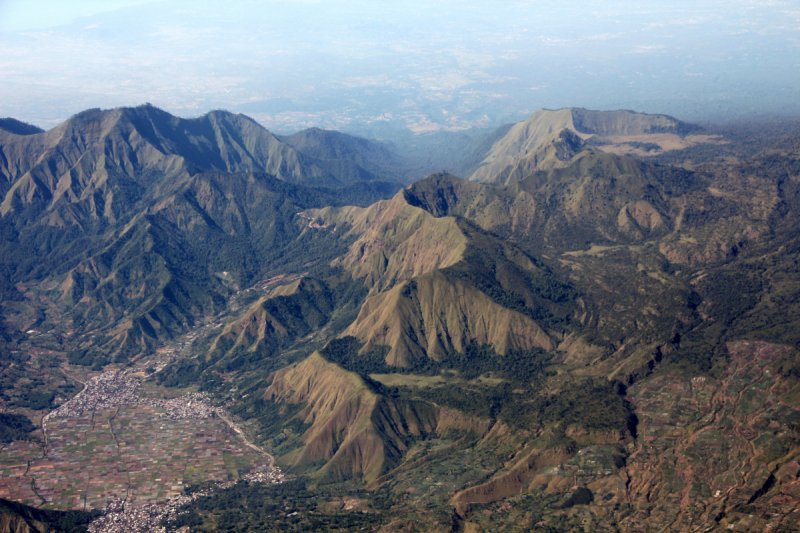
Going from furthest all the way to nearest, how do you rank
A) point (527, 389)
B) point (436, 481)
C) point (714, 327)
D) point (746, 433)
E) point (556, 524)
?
1. point (714, 327)
2. point (527, 389)
3. point (436, 481)
4. point (746, 433)
5. point (556, 524)

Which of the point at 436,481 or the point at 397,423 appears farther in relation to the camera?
the point at 397,423

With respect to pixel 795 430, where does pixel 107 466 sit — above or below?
below

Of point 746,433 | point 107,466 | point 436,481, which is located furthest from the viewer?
point 107,466

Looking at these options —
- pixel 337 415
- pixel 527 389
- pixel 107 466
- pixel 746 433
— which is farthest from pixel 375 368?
pixel 746 433

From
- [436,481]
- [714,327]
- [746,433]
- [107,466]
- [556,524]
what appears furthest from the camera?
[714,327]

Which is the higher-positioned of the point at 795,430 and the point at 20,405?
the point at 795,430

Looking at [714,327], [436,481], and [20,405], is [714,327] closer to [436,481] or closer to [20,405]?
[436,481]

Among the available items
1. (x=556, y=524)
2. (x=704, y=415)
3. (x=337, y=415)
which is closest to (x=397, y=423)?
(x=337, y=415)

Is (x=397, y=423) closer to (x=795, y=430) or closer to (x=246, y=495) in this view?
(x=246, y=495)

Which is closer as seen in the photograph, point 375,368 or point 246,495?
point 246,495
